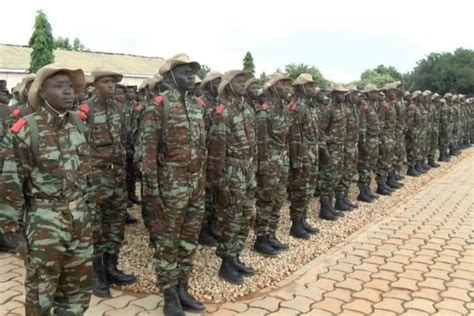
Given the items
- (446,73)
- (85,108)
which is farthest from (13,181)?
(446,73)

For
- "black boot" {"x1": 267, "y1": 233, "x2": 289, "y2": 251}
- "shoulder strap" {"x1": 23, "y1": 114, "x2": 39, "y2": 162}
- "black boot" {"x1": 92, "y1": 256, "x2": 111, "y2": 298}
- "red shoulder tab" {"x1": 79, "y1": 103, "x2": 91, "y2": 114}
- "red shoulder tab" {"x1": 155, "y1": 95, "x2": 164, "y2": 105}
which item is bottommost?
"black boot" {"x1": 92, "y1": 256, "x2": 111, "y2": 298}

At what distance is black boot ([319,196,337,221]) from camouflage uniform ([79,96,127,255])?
356 centimetres

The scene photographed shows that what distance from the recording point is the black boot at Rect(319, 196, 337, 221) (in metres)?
7.30

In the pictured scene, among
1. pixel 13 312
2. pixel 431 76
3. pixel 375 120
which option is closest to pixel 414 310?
pixel 13 312

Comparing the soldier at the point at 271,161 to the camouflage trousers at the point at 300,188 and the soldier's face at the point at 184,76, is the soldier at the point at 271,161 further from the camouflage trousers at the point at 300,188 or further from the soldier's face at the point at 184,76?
the soldier's face at the point at 184,76

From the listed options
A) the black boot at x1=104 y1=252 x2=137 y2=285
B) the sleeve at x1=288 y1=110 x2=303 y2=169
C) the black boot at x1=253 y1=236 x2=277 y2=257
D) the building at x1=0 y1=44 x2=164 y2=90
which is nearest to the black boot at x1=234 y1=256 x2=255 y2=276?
the black boot at x1=253 y1=236 x2=277 y2=257

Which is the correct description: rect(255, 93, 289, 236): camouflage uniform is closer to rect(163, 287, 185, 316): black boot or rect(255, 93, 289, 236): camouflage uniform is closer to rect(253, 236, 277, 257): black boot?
rect(253, 236, 277, 257): black boot

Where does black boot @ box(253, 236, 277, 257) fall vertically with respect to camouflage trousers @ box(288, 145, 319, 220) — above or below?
below

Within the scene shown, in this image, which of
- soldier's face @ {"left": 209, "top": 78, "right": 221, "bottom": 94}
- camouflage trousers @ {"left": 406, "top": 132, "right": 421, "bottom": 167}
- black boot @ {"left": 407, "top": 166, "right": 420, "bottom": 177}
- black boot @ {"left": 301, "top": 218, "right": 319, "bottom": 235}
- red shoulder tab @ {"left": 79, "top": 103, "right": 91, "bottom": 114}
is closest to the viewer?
red shoulder tab @ {"left": 79, "top": 103, "right": 91, "bottom": 114}

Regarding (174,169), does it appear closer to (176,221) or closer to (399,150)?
(176,221)

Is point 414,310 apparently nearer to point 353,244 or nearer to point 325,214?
point 353,244

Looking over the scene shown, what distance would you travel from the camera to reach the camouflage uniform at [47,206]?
9.81 feet

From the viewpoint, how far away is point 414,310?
13.9 feet

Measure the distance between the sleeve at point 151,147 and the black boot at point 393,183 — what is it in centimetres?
721
